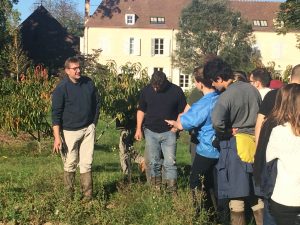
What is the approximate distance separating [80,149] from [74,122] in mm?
388

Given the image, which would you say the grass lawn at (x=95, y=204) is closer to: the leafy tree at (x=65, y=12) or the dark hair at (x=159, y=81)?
the dark hair at (x=159, y=81)

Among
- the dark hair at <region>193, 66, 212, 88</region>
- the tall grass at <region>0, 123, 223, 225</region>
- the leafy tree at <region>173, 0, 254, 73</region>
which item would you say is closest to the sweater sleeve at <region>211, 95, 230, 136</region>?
the dark hair at <region>193, 66, 212, 88</region>

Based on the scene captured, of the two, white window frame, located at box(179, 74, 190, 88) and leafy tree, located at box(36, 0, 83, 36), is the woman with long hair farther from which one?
leafy tree, located at box(36, 0, 83, 36)

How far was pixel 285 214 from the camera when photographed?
399 cm

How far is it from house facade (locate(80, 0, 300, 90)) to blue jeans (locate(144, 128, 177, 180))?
168ft

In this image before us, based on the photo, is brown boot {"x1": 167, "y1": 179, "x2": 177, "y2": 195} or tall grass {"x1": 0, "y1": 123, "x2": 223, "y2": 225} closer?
tall grass {"x1": 0, "y1": 123, "x2": 223, "y2": 225}

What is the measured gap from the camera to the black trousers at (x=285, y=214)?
13.0 ft

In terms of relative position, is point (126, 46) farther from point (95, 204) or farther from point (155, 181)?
point (95, 204)

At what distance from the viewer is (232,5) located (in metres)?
65.2

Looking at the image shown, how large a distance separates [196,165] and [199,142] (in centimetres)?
26

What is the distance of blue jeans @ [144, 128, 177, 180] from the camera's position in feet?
23.0

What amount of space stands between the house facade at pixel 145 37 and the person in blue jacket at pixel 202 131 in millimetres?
52339

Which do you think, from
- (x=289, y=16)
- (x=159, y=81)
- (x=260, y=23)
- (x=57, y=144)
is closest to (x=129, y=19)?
(x=260, y=23)

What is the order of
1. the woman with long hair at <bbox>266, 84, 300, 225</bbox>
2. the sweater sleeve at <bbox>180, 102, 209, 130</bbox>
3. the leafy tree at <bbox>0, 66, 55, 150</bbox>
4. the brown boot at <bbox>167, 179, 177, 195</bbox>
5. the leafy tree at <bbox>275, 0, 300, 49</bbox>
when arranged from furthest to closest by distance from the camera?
1. the leafy tree at <bbox>275, 0, 300, 49</bbox>
2. the leafy tree at <bbox>0, 66, 55, 150</bbox>
3. the brown boot at <bbox>167, 179, 177, 195</bbox>
4. the sweater sleeve at <bbox>180, 102, 209, 130</bbox>
5. the woman with long hair at <bbox>266, 84, 300, 225</bbox>
